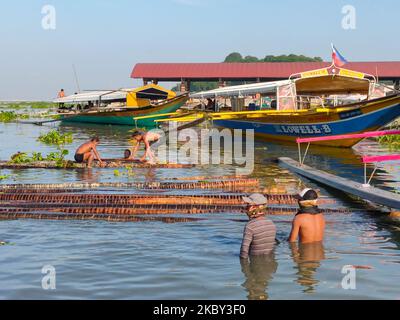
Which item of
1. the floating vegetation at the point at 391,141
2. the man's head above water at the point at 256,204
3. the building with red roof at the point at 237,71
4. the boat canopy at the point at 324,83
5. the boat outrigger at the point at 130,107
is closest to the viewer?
the man's head above water at the point at 256,204

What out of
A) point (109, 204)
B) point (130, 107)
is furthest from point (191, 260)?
point (130, 107)

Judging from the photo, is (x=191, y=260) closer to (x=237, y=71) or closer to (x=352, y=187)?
(x=352, y=187)

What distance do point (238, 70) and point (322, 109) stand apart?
3238 cm

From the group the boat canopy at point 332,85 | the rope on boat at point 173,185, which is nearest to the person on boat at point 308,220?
the rope on boat at point 173,185

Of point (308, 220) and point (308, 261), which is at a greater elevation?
point (308, 220)

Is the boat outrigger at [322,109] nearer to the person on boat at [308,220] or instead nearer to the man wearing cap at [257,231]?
the person on boat at [308,220]

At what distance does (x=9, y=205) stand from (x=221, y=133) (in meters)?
24.0

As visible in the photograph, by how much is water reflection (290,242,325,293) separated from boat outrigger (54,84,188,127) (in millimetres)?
29128

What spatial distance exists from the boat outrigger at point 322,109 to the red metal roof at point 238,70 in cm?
2228

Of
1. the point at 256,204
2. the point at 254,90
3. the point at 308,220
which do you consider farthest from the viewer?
the point at 254,90

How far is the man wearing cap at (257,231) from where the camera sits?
7.66 meters

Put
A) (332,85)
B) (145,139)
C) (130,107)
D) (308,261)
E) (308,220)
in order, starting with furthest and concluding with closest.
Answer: (130,107) < (332,85) < (145,139) < (308,220) < (308,261)

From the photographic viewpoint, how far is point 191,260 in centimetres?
842
